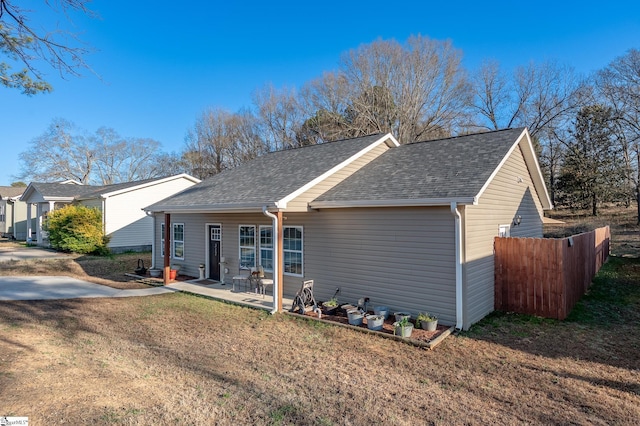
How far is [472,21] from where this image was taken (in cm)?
2106

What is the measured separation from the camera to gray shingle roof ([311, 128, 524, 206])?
8.16 m

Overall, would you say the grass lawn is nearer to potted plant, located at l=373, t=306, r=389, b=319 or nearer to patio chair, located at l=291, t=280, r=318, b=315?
patio chair, located at l=291, t=280, r=318, b=315

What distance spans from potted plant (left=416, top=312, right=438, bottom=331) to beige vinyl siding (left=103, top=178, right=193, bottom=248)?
19298mm

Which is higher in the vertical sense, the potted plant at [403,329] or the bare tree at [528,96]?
the bare tree at [528,96]

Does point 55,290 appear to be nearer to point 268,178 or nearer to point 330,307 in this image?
point 268,178

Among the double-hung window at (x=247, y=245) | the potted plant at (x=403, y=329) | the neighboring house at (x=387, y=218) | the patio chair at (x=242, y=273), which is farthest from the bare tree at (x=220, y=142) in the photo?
the potted plant at (x=403, y=329)

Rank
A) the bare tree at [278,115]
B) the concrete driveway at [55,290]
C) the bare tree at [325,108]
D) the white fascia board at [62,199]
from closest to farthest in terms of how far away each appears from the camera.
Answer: the concrete driveway at [55,290]
the white fascia board at [62,199]
the bare tree at [325,108]
the bare tree at [278,115]

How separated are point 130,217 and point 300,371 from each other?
20.0 m

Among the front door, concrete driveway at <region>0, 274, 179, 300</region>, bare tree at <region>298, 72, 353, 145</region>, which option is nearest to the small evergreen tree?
bare tree at <region>298, 72, 353, 145</region>

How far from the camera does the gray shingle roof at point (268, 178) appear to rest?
10.2 meters

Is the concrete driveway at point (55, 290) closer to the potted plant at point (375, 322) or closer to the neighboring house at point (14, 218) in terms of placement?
the potted plant at point (375, 322)

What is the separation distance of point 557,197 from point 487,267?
3243cm

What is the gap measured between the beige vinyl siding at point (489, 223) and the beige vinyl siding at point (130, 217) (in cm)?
1975

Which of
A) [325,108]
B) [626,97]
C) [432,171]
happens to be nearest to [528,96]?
[626,97]
